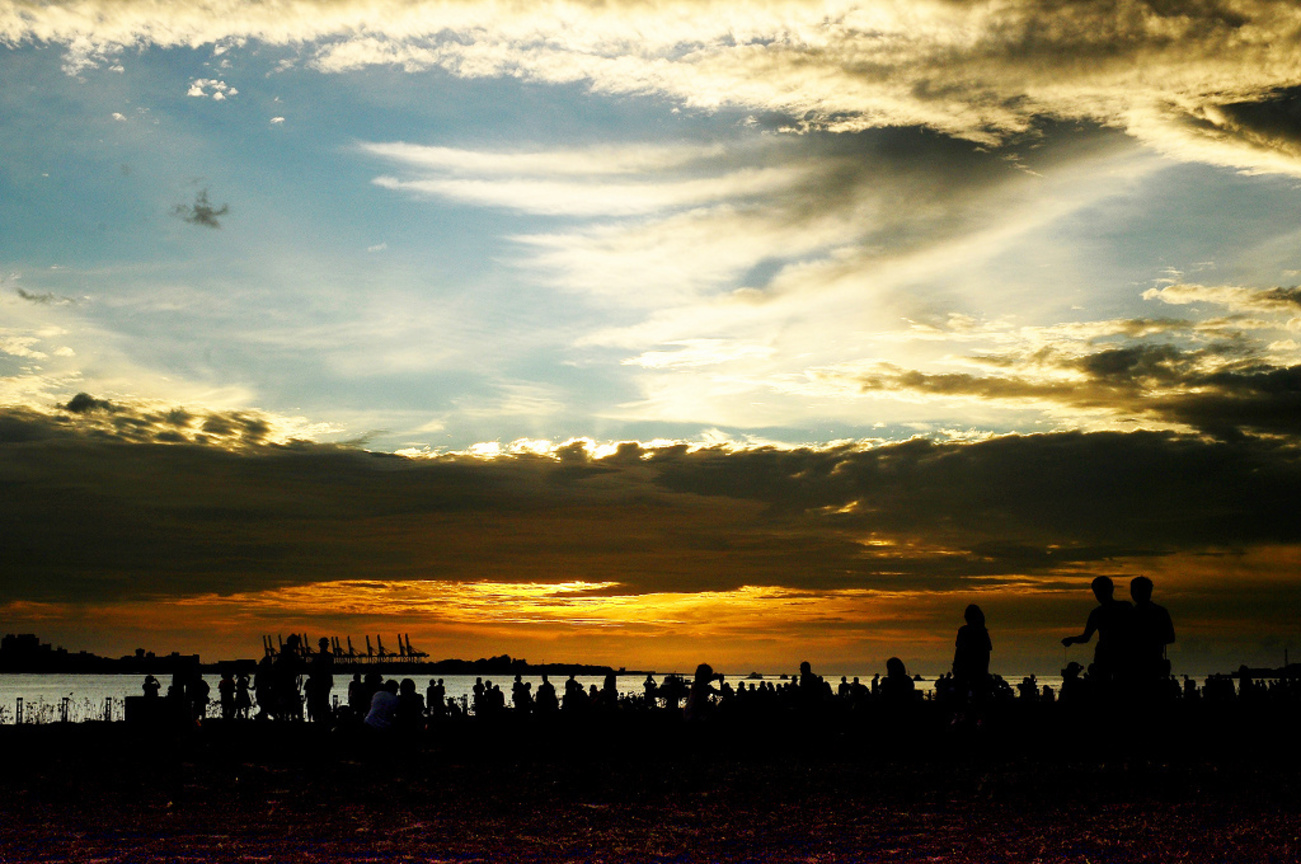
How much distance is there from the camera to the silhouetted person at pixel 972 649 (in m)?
13.9

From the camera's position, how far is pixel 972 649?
13930 mm

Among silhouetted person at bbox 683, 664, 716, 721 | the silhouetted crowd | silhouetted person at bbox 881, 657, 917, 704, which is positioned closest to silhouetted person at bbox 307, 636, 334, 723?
the silhouetted crowd

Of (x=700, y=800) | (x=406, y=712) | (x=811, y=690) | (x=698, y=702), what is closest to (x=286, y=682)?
(x=406, y=712)

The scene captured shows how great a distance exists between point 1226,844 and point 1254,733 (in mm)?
13043

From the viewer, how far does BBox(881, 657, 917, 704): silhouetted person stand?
20094mm

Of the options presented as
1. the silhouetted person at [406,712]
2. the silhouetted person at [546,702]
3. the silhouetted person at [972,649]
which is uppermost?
the silhouetted person at [972,649]

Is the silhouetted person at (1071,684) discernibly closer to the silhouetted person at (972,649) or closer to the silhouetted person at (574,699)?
the silhouetted person at (972,649)

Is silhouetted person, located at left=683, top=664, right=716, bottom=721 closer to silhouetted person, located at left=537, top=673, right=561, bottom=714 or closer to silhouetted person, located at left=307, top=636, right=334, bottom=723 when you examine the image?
silhouetted person, located at left=307, top=636, right=334, bottom=723

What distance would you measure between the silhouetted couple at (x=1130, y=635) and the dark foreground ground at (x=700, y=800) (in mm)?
561

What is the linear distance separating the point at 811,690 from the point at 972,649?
975 centimetres

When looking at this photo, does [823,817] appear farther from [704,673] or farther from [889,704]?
[889,704]

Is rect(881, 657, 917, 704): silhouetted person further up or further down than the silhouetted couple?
further down

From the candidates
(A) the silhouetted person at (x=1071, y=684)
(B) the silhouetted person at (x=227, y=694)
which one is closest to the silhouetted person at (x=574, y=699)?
(B) the silhouetted person at (x=227, y=694)

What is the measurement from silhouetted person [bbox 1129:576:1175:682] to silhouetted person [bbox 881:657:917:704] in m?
9.24
